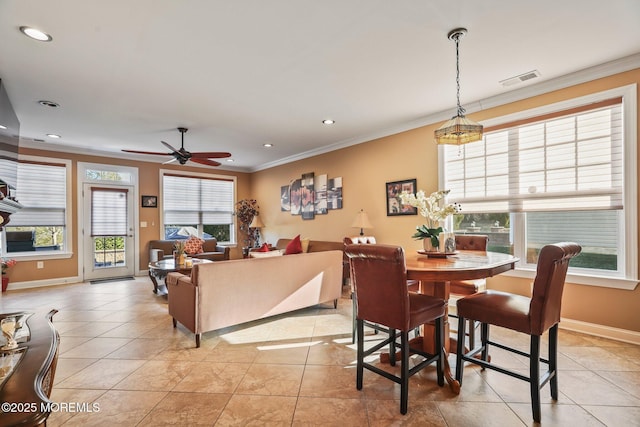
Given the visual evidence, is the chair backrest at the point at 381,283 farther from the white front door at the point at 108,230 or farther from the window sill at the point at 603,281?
the white front door at the point at 108,230

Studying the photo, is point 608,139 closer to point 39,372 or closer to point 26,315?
point 39,372

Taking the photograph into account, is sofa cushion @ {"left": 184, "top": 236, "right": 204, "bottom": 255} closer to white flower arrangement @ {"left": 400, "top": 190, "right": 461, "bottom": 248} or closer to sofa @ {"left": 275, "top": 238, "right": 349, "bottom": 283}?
sofa @ {"left": 275, "top": 238, "right": 349, "bottom": 283}

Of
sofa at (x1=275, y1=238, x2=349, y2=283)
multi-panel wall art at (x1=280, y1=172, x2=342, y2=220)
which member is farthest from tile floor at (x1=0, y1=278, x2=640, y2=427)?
multi-panel wall art at (x1=280, y1=172, x2=342, y2=220)

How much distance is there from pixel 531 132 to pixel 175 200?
6.89 meters

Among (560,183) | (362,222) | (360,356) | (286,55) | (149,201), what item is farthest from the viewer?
(149,201)

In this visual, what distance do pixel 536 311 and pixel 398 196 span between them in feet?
9.50

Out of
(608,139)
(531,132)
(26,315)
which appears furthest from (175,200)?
(608,139)

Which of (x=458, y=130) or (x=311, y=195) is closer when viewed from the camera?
(x=458, y=130)

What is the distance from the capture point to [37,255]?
17.9 feet

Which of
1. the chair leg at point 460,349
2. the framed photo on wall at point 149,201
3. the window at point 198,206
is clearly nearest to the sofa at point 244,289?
the chair leg at point 460,349

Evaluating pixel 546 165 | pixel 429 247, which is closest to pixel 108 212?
pixel 429 247

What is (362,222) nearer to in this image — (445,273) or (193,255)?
(445,273)

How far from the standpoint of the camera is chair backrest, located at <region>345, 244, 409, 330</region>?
6.02 feet

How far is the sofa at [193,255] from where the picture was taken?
607 cm
